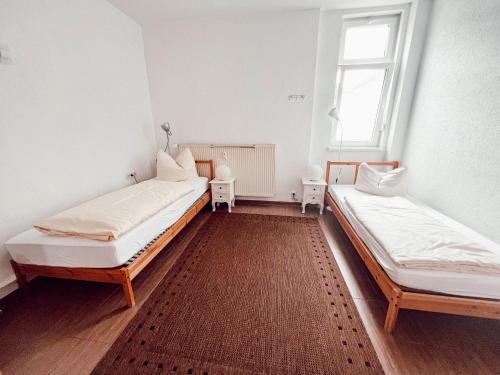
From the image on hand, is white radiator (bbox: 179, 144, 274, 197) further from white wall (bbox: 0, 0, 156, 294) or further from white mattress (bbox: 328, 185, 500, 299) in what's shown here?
white mattress (bbox: 328, 185, 500, 299)

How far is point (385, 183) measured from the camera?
2.50 meters

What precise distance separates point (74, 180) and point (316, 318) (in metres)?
2.61

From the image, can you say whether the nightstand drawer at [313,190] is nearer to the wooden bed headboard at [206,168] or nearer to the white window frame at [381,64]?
the white window frame at [381,64]

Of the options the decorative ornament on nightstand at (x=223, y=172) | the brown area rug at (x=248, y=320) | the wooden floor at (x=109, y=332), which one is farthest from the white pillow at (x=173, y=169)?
the wooden floor at (x=109, y=332)

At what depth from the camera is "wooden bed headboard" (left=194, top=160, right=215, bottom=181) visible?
10.8ft

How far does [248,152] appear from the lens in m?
3.18

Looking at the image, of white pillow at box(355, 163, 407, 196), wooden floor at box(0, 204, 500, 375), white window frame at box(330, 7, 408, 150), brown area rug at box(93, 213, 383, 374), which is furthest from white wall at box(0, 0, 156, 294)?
white pillow at box(355, 163, 407, 196)

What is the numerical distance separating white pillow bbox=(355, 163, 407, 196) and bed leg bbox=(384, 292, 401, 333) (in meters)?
1.55

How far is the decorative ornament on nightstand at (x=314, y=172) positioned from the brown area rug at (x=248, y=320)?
1.06 metres

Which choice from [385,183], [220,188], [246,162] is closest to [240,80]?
[246,162]

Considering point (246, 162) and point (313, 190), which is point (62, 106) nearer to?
point (246, 162)

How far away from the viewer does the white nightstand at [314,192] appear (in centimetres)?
290

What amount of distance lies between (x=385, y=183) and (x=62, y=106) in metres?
3.62

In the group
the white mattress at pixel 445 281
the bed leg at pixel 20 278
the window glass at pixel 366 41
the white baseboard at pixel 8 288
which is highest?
the window glass at pixel 366 41
